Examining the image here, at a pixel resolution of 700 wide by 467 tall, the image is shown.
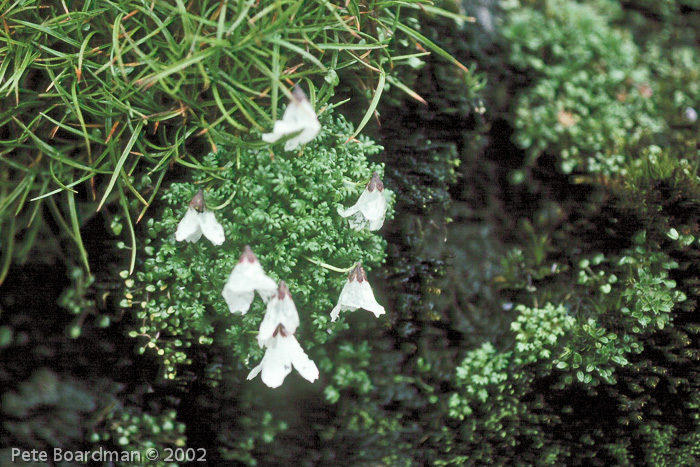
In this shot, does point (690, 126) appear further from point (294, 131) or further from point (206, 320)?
point (206, 320)

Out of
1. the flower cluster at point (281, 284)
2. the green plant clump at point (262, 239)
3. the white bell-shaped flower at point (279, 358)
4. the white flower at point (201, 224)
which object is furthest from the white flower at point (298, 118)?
the white bell-shaped flower at point (279, 358)

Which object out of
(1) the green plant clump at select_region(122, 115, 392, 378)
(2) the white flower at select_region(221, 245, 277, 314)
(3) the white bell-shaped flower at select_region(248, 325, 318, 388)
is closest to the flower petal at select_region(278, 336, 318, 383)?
(3) the white bell-shaped flower at select_region(248, 325, 318, 388)

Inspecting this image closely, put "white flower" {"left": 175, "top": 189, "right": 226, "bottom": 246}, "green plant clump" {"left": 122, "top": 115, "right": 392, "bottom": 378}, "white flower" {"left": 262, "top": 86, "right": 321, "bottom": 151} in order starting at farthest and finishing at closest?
"green plant clump" {"left": 122, "top": 115, "right": 392, "bottom": 378}
"white flower" {"left": 175, "top": 189, "right": 226, "bottom": 246}
"white flower" {"left": 262, "top": 86, "right": 321, "bottom": 151}

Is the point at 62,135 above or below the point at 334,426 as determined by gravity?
above

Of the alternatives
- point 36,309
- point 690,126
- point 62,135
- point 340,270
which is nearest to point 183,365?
point 36,309

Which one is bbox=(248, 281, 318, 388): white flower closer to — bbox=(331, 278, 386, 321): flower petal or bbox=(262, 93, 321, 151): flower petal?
bbox=(331, 278, 386, 321): flower petal

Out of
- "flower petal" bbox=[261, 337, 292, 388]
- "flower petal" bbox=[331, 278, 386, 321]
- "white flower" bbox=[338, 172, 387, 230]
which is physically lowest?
"flower petal" bbox=[261, 337, 292, 388]

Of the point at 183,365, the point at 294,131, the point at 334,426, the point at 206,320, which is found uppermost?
the point at 294,131
